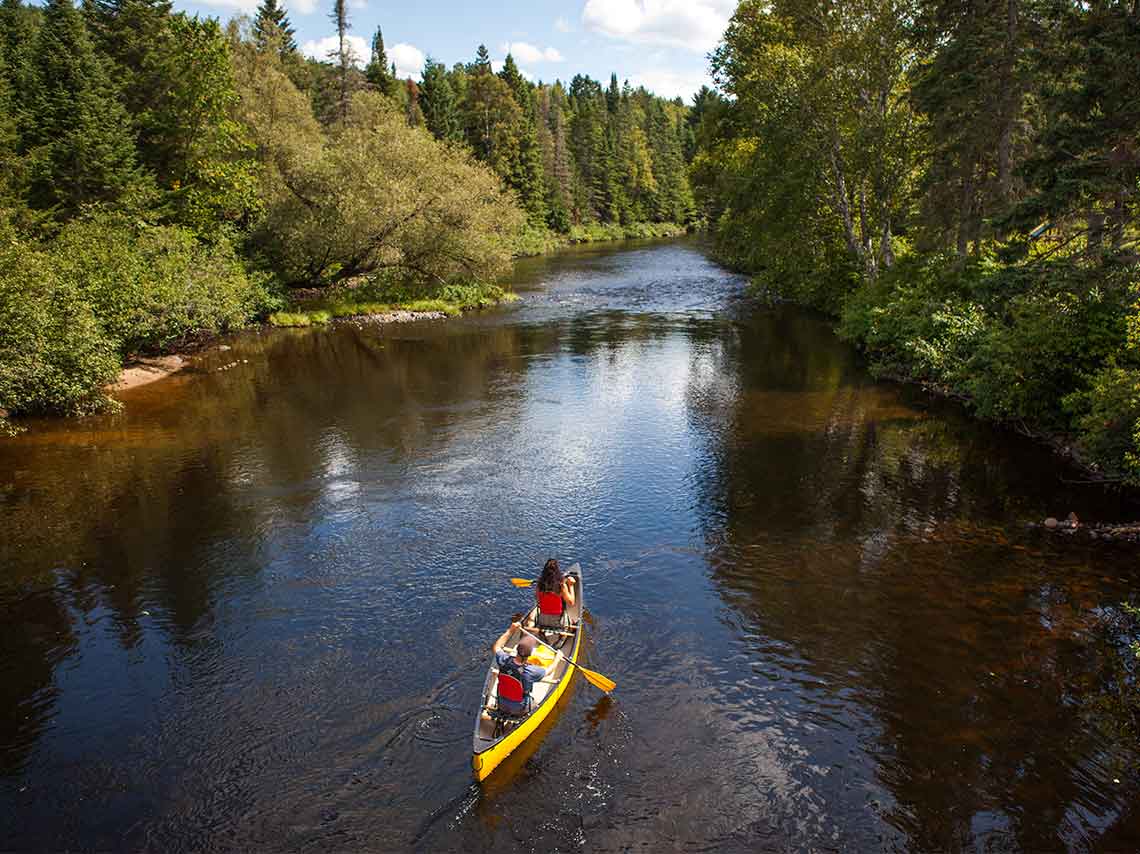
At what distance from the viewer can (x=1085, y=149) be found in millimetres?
18031

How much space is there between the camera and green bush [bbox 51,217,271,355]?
96.5ft

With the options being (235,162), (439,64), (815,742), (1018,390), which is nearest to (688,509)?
(815,742)

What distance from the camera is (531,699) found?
1127cm

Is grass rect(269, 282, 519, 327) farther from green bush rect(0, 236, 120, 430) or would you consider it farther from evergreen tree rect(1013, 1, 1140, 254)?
evergreen tree rect(1013, 1, 1140, 254)

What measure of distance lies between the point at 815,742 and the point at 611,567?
5990 mm

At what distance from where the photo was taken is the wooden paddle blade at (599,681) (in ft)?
38.7

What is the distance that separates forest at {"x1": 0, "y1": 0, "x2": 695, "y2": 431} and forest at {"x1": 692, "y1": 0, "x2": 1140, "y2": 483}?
18.1 metres

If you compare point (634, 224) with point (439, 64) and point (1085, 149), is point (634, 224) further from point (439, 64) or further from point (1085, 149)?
point (1085, 149)

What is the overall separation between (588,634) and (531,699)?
274 centimetres

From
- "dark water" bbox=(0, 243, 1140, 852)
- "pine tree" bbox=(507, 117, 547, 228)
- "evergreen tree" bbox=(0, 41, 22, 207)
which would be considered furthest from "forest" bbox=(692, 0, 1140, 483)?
"pine tree" bbox=(507, 117, 547, 228)

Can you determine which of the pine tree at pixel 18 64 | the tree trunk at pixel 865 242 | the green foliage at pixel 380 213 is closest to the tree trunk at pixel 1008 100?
the tree trunk at pixel 865 242

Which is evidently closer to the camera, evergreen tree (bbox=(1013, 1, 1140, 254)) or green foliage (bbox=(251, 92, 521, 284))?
evergreen tree (bbox=(1013, 1, 1140, 254))

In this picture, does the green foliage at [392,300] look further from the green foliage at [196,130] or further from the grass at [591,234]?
the grass at [591,234]

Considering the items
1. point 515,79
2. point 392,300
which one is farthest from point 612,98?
point 392,300
